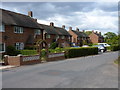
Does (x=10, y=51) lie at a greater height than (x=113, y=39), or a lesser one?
lesser

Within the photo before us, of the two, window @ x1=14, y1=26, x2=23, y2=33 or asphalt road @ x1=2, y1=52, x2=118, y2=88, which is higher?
window @ x1=14, y1=26, x2=23, y2=33

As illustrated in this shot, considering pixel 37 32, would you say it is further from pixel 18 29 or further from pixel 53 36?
pixel 53 36

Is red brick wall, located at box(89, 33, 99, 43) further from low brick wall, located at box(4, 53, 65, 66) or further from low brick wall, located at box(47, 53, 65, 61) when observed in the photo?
low brick wall, located at box(4, 53, 65, 66)

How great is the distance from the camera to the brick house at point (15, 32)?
1028 inches

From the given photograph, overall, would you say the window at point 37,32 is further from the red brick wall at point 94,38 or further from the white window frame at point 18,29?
the red brick wall at point 94,38

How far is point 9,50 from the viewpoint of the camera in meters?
26.2

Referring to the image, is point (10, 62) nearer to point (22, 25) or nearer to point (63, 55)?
point (63, 55)

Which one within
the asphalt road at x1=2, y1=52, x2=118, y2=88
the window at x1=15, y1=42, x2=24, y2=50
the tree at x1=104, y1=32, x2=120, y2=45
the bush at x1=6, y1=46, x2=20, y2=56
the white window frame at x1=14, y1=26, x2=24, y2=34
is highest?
the white window frame at x1=14, y1=26, x2=24, y2=34

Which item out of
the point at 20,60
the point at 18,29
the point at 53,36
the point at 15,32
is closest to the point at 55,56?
the point at 20,60

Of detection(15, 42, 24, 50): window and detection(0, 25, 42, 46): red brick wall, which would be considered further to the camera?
detection(15, 42, 24, 50): window

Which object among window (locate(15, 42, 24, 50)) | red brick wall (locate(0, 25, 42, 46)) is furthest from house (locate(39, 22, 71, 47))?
window (locate(15, 42, 24, 50))

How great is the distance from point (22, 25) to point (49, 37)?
14.7 m

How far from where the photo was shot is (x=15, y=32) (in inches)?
1137

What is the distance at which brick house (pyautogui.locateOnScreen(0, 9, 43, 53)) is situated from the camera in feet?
85.6
